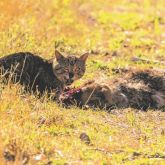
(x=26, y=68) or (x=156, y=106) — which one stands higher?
(x=26, y=68)

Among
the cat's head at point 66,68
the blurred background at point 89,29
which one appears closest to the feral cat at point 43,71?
the cat's head at point 66,68

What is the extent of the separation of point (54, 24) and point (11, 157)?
23.9ft

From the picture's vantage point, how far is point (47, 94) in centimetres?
889

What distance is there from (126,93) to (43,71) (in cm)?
126

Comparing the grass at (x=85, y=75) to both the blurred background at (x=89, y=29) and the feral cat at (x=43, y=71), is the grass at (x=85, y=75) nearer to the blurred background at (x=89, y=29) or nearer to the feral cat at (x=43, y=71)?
the blurred background at (x=89, y=29)

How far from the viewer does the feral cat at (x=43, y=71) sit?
898 centimetres

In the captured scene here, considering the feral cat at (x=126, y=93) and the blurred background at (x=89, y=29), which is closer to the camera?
the feral cat at (x=126, y=93)

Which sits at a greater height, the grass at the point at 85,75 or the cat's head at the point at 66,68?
the cat's head at the point at 66,68

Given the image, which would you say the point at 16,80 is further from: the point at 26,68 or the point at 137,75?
the point at 137,75

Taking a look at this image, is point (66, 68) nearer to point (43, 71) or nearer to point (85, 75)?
point (43, 71)

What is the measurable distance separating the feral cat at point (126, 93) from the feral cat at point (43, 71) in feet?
0.84

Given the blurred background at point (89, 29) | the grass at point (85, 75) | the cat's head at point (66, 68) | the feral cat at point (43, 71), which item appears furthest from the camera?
the blurred background at point (89, 29)

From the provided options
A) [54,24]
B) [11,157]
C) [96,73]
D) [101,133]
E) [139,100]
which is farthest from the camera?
[54,24]

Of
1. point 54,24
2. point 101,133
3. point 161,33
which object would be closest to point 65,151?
point 101,133
